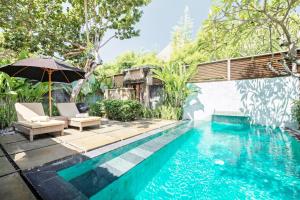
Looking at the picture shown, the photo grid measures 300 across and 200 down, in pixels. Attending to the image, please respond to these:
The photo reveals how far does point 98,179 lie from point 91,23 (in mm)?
11236

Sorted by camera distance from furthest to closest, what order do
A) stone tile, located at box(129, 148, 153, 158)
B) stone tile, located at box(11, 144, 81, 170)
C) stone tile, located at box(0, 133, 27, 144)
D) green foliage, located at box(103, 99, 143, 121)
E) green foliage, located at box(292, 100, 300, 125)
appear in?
1. green foliage, located at box(103, 99, 143, 121)
2. green foliage, located at box(292, 100, 300, 125)
3. stone tile, located at box(0, 133, 27, 144)
4. stone tile, located at box(129, 148, 153, 158)
5. stone tile, located at box(11, 144, 81, 170)

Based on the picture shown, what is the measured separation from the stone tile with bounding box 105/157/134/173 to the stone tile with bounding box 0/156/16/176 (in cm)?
176

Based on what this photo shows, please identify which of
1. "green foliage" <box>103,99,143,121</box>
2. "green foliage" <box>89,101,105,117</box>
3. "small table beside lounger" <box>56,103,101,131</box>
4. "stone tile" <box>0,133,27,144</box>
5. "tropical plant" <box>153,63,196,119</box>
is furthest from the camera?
"green foliage" <box>89,101,105,117</box>

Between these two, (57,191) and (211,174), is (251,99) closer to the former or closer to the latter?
(211,174)

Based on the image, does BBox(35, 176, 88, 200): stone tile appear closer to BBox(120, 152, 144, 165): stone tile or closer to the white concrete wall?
BBox(120, 152, 144, 165): stone tile

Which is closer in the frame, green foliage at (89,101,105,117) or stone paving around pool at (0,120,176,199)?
stone paving around pool at (0,120,176,199)

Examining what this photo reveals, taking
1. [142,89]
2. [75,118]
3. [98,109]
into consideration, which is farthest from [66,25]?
[75,118]

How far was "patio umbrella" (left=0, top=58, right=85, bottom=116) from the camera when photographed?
19.4 ft

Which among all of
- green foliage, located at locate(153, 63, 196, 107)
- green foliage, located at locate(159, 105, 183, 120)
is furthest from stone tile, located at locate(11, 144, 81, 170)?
green foliage, located at locate(153, 63, 196, 107)

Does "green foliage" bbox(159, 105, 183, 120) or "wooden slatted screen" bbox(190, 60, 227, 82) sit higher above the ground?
"wooden slatted screen" bbox(190, 60, 227, 82)

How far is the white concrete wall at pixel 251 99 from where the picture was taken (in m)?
9.02

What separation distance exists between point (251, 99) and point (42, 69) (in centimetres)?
1061

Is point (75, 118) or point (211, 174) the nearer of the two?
point (211, 174)

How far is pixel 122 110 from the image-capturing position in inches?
362
